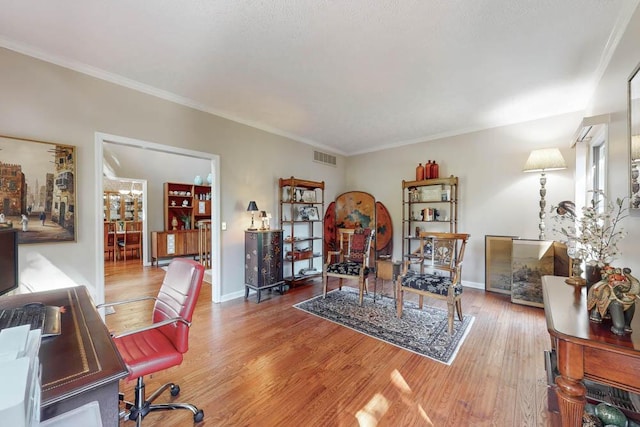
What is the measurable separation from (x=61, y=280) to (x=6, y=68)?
1952 millimetres

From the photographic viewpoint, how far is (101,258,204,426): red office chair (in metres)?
1.45

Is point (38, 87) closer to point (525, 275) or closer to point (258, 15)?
point (258, 15)

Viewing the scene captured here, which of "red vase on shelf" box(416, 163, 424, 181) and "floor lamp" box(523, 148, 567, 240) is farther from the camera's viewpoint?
"red vase on shelf" box(416, 163, 424, 181)

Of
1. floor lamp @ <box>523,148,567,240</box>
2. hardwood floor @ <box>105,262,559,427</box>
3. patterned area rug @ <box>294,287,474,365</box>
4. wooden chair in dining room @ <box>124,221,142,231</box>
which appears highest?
floor lamp @ <box>523,148,567,240</box>

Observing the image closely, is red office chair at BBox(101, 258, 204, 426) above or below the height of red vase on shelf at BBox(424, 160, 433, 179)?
below

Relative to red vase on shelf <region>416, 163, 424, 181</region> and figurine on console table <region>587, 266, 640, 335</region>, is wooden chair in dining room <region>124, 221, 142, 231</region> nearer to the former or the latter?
red vase on shelf <region>416, 163, 424, 181</region>

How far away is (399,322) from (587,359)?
2073 millimetres

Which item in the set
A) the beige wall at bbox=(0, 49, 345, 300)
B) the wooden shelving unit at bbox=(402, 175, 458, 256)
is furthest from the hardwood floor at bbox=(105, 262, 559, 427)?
the wooden shelving unit at bbox=(402, 175, 458, 256)

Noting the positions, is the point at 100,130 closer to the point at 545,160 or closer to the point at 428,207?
the point at 428,207

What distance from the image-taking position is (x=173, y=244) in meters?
6.50

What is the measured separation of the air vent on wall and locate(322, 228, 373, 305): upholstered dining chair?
1802 mm

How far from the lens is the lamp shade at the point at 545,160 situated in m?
3.45

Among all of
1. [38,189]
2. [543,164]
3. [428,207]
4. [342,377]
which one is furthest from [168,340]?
[543,164]

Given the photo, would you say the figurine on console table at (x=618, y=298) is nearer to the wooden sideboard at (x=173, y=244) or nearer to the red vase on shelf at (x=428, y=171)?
the red vase on shelf at (x=428, y=171)
